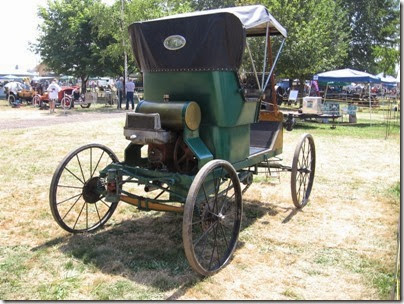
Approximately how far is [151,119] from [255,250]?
1.66m

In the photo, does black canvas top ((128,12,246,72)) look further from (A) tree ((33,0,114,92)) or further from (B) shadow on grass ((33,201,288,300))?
(A) tree ((33,0,114,92))

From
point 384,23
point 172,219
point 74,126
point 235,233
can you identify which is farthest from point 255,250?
point 384,23

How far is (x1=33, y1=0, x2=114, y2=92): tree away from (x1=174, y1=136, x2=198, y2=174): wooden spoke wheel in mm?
24249

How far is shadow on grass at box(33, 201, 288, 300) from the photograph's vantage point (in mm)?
3615

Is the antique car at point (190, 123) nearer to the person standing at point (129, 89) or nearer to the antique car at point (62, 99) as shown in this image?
the person standing at point (129, 89)

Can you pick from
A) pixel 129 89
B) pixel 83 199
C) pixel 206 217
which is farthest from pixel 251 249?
pixel 129 89

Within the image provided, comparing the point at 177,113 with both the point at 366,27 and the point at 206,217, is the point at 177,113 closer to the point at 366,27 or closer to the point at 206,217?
the point at 206,217

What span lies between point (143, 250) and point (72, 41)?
88.0 feet

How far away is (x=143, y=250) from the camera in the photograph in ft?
13.9

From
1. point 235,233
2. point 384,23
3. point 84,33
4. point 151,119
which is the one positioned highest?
point 384,23

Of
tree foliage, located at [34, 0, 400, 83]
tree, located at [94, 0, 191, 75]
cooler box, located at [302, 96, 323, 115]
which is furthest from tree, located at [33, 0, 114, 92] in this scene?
cooler box, located at [302, 96, 323, 115]

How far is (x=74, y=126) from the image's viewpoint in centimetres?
1379

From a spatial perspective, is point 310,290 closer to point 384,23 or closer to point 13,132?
point 13,132

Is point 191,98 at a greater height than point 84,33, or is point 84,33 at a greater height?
point 84,33
